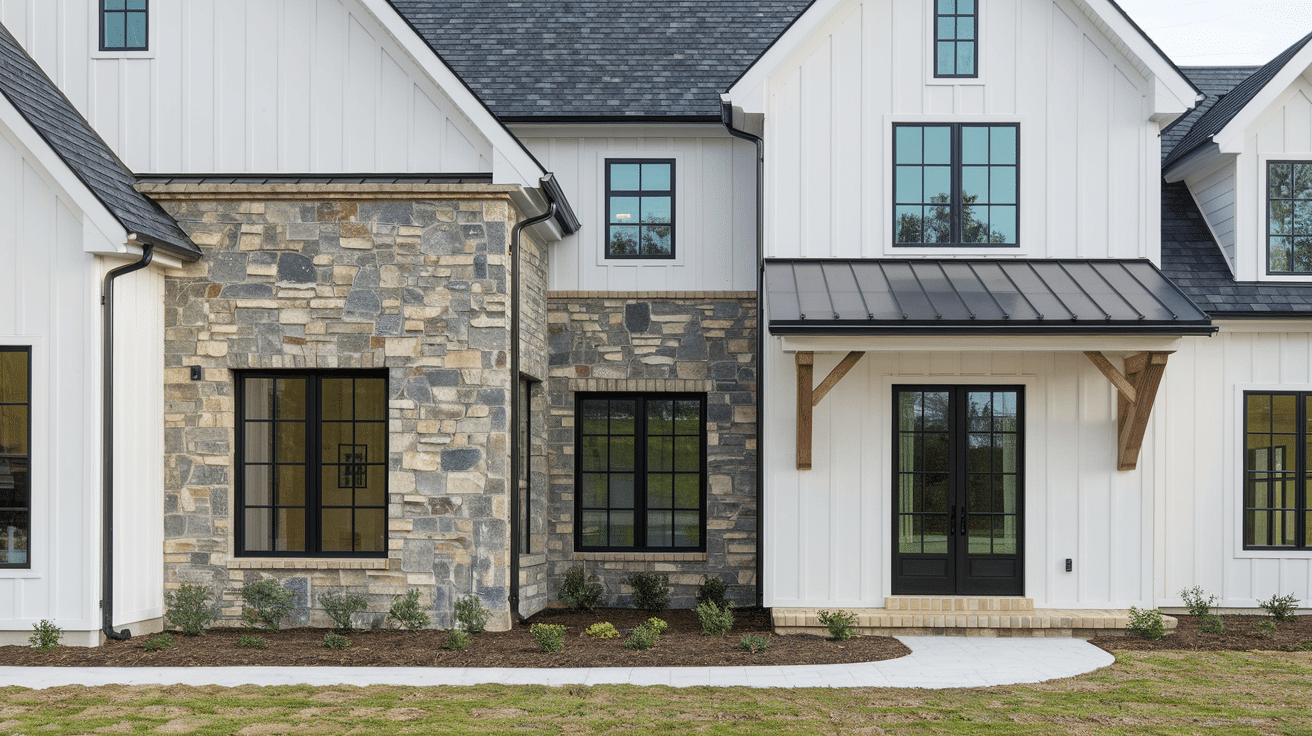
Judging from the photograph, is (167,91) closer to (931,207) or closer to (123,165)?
(123,165)

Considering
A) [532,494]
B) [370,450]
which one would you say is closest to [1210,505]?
[532,494]

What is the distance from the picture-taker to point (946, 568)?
36.7 ft

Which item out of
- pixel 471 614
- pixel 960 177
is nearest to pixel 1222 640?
pixel 960 177

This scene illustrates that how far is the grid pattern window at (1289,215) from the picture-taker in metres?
12.2

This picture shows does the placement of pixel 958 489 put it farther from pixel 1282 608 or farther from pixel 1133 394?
pixel 1282 608

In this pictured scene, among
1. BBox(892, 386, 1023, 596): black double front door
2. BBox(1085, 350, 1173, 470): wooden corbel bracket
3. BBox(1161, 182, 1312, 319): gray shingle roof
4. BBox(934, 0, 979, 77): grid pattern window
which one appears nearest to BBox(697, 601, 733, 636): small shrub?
BBox(892, 386, 1023, 596): black double front door

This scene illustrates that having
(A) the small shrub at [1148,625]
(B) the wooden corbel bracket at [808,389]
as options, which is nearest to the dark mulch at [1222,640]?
(A) the small shrub at [1148,625]

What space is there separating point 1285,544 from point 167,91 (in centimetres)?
1303

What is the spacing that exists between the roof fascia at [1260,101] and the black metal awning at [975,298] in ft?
6.15

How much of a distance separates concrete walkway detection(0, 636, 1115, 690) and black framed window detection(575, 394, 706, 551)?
4.29 metres

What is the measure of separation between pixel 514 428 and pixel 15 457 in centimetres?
455

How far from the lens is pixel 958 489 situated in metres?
11.2

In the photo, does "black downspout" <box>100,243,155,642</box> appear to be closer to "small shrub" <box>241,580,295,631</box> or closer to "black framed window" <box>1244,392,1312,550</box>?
"small shrub" <box>241,580,295,631</box>

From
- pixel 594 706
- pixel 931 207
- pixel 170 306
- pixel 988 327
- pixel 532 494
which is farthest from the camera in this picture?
pixel 532 494
